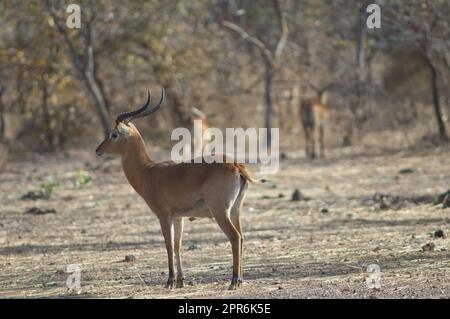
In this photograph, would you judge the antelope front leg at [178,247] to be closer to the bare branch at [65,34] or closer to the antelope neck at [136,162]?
the antelope neck at [136,162]

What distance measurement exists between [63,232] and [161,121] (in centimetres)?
1415

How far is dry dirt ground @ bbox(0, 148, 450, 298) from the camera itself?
9461mm

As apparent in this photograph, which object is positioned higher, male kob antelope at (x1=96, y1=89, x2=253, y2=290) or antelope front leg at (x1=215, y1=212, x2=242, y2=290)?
male kob antelope at (x1=96, y1=89, x2=253, y2=290)

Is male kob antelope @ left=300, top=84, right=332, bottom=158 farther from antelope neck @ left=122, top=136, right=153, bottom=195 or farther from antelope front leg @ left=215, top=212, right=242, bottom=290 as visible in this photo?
antelope front leg @ left=215, top=212, right=242, bottom=290

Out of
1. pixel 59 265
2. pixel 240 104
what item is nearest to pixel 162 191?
pixel 59 265

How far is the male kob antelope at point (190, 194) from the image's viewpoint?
9359 mm

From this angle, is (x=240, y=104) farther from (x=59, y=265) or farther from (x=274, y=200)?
(x=59, y=265)

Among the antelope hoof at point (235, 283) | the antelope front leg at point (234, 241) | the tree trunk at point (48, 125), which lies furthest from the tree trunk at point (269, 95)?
the antelope hoof at point (235, 283)

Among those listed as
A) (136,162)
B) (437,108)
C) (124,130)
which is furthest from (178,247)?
(437,108)

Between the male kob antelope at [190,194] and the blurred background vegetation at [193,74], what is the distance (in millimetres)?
13191

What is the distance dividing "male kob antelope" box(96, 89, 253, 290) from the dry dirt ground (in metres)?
0.42

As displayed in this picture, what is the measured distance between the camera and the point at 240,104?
29.1 meters

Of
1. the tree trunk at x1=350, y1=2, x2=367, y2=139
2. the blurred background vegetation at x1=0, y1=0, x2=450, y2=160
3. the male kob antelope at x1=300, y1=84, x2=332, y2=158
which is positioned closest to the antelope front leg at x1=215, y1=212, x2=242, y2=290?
the blurred background vegetation at x1=0, y1=0, x2=450, y2=160

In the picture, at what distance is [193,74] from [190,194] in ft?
61.7
